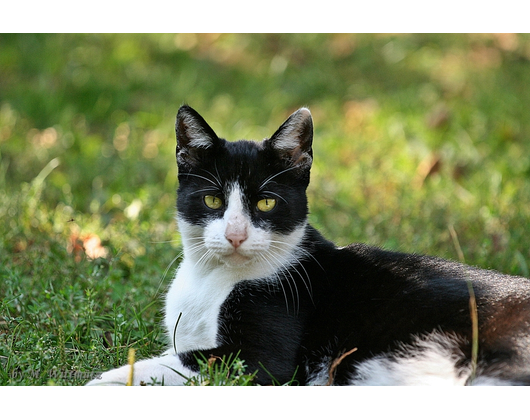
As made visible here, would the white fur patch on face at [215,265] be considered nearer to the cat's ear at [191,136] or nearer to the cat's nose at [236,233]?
the cat's nose at [236,233]

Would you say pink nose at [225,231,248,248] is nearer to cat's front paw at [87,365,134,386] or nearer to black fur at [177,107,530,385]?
black fur at [177,107,530,385]

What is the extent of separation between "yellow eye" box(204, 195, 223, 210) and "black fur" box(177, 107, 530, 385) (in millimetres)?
30

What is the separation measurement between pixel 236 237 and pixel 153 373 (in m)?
0.62

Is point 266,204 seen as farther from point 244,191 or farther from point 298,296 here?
point 298,296

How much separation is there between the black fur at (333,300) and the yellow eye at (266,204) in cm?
3

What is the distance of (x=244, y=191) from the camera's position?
263 cm

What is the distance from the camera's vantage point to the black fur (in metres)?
2.31

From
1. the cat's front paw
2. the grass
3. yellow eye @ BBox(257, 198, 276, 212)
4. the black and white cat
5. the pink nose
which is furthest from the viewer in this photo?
the grass

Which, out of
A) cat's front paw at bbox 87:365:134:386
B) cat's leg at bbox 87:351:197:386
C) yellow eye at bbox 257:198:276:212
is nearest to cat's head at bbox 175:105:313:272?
yellow eye at bbox 257:198:276:212

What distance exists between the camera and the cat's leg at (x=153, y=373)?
2211mm

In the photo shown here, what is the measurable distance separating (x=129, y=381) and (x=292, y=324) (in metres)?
0.72

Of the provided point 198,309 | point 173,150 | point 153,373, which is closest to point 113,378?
point 153,373
